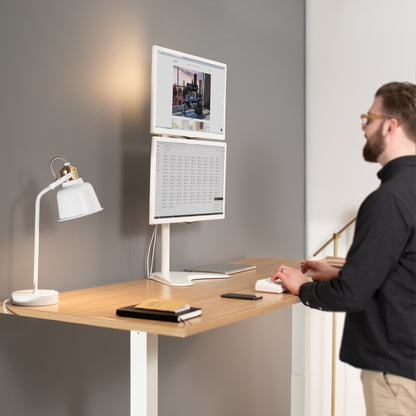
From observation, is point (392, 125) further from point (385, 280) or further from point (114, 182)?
point (114, 182)

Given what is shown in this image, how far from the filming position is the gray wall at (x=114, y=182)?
1971 millimetres

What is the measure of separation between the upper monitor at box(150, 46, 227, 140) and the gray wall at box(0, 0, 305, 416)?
21cm

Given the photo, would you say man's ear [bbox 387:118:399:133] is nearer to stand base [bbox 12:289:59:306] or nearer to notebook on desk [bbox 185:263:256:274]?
notebook on desk [bbox 185:263:256:274]

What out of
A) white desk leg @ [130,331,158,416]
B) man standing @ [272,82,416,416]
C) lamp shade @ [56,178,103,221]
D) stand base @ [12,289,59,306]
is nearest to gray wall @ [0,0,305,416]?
stand base @ [12,289,59,306]

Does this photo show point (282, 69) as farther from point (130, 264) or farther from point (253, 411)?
point (253, 411)

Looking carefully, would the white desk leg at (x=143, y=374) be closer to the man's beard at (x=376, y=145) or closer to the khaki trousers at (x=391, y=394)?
the khaki trousers at (x=391, y=394)

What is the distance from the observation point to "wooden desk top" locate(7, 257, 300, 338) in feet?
5.15

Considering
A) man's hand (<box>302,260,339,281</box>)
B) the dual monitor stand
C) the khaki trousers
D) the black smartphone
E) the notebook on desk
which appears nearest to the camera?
the khaki trousers

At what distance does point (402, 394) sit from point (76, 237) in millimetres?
1215

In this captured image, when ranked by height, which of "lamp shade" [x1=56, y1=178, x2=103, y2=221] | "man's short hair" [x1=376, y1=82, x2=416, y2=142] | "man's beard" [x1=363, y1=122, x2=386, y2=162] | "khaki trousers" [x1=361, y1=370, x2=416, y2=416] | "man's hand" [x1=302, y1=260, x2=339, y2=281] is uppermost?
"man's short hair" [x1=376, y1=82, x2=416, y2=142]

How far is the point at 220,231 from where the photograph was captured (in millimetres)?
3039

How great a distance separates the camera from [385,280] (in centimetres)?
171

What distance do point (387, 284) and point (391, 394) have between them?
1.03 ft

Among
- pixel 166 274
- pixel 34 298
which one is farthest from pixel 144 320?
pixel 166 274
